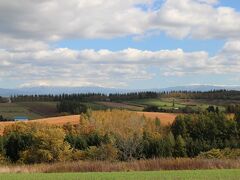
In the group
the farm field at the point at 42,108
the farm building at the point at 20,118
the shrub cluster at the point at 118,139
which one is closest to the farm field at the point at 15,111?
the farm field at the point at 42,108

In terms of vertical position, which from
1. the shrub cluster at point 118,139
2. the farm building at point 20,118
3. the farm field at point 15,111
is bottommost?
the shrub cluster at point 118,139

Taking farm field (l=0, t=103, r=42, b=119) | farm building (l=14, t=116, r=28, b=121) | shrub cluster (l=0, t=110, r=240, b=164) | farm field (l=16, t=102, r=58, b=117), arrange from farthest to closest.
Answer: farm field (l=16, t=102, r=58, b=117)
farm field (l=0, t=103, r=42, b=119)
farm building (l=14, t=116, r=28, b=121)
shrub cluster (l=0, t=110, r=240, b=164)

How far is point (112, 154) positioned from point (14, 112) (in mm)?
98588

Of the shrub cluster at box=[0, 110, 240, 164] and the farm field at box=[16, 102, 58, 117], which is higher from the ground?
the farm field at box=[16, 102, 58, 117]

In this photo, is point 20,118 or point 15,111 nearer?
point 20,118

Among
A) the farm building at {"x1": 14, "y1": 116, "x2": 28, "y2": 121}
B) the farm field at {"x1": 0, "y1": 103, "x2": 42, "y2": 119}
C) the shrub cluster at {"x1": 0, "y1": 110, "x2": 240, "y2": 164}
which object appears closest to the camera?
the shrub cluster at {"x1": 0, "y1": 110, "x2": 240, "y2": 164}

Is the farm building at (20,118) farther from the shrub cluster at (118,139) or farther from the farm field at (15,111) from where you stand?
the shrub cluster at (118,139)

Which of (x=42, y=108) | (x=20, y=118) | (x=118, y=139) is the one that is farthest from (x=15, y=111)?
(x=118, y=139)

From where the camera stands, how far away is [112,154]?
271ft

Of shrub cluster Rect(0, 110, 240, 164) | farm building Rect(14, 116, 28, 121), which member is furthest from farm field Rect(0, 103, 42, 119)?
shrub cluster Rect(0, 110, 240, 164)

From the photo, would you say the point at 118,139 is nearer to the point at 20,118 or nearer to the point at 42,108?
the point at 20,118

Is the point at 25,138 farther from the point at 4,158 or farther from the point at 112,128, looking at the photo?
the point at 112,128

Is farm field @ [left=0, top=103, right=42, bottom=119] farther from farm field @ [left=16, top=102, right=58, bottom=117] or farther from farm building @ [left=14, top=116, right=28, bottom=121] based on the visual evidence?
farm building @ [left=14, top=116, right=28, bottom=121]

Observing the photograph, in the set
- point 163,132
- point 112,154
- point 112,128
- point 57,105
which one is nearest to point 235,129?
point 163,132
